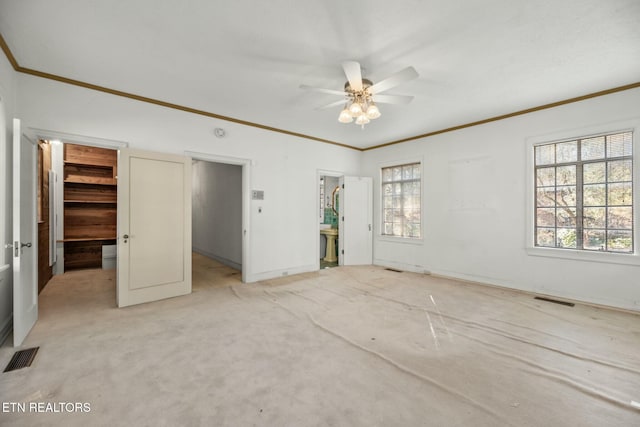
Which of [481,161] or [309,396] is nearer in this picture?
[309,396]

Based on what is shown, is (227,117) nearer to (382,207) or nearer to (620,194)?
(382,207)

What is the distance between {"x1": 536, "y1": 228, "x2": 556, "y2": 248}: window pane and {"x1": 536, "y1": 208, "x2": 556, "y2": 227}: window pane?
8 centimetres

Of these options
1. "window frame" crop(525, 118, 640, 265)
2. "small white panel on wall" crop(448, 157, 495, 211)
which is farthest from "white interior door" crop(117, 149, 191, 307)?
"window frame" crop(525, 118, 640, 265)

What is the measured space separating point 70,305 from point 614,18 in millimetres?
6400

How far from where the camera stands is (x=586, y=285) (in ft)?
11.8

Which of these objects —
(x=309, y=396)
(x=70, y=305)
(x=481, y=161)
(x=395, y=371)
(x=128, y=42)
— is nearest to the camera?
(x=309, y=396)

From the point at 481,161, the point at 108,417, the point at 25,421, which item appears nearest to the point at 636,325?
the point at 481,161

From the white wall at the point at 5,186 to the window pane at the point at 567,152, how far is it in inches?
260

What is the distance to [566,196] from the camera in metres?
3.86

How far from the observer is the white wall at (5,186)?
2.48 m

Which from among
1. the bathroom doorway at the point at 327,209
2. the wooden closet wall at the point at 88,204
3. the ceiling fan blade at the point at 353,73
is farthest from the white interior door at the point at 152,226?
the bathroom doorway at the point at 327,209

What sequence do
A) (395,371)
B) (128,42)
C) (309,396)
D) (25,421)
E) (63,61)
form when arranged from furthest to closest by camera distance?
1. (63,61)
2. (128,42)
3. (395,371)
4. (309,396)
5. (25,421)

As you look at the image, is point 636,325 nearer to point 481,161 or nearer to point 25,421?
point 481,161

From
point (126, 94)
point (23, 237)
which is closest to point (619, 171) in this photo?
point (126, 94)
